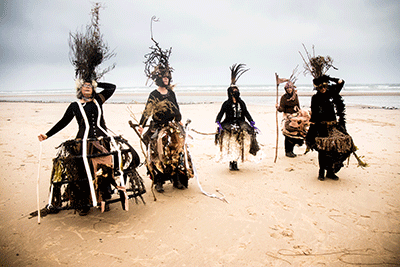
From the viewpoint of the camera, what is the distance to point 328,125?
15.4 ft

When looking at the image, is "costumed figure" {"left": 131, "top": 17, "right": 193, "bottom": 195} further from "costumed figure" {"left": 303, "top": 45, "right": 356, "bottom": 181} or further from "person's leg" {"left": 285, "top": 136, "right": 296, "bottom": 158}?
"person's leg" {"left": 285, "top": 136, "right": 296, "bottom": 158}

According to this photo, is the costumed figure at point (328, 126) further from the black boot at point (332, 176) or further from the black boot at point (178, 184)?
the black boot at point (178, 184)

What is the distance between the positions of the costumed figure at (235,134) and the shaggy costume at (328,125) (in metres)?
1.23

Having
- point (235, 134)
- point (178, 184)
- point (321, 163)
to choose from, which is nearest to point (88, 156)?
point (178, 184)

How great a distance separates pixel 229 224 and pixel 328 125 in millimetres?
2832

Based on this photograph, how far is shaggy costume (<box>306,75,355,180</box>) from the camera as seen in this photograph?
4.58m

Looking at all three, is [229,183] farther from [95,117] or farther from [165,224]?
[95,117]

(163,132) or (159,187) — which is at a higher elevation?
(163,132)

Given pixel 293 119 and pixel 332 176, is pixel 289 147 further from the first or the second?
pixel 332 176

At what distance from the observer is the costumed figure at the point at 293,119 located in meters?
6.48

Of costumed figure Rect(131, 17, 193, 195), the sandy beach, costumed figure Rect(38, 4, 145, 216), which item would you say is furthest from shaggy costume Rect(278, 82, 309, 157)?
costumed figure Rect(38, 4, 145, 216)

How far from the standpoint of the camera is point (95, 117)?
3.55 metres

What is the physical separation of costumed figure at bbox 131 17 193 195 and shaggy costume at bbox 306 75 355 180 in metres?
2.57

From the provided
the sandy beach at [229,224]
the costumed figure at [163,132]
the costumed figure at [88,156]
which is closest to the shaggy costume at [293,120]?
the sandy beach at [229,224]
